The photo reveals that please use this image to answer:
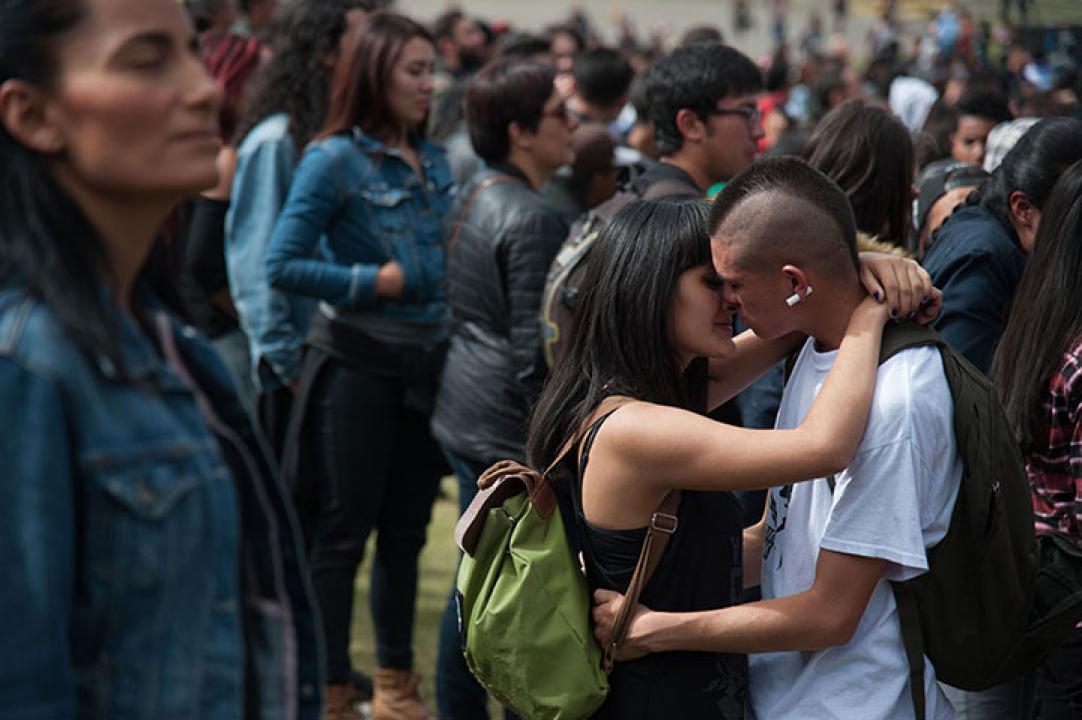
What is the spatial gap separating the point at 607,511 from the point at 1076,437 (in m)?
1.12

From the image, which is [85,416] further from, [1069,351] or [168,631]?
[1069,351]

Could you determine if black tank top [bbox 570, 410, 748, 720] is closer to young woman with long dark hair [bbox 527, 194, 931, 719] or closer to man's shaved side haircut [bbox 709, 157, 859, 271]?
young woman with long dark hair [bbox 527, 194, 931, 719]

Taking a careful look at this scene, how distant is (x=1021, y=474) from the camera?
2.43 metres

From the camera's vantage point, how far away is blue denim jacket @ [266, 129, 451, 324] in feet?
14.7

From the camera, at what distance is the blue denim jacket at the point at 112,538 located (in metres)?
1.39

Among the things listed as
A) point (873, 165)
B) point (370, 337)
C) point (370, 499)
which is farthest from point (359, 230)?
point (873, 165)


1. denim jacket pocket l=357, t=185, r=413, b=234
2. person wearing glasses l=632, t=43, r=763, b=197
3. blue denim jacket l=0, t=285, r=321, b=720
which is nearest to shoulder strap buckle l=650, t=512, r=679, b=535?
blue denim jacket l=0, t=285, r=321, b=720

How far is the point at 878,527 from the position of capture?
7.51ft

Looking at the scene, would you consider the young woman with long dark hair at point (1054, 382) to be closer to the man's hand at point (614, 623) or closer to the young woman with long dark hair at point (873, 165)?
the young woman with long dark hair at point (873, 165)

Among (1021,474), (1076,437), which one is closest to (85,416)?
(1021,474)

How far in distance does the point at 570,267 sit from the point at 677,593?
1525mm

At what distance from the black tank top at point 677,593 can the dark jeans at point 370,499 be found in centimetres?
209

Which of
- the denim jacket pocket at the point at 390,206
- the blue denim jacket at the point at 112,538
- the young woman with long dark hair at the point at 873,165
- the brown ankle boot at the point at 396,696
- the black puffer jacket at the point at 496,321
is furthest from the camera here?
the brown ankle boot at the point at 396,696

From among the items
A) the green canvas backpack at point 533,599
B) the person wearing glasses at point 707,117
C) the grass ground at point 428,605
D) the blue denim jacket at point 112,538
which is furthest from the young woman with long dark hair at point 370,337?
the blue denim jacket at point 112,538
